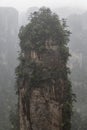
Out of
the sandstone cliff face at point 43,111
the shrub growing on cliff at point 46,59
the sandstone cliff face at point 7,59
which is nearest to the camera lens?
the sandstone cliff face at point 43,111

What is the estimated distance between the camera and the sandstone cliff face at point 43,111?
57.1 feet

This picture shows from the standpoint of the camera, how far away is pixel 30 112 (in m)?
17.7

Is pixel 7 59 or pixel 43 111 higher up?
pixel 7 59

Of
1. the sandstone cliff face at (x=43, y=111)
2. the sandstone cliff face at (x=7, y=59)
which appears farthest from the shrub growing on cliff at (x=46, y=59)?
the sandstone cliff face at (x=7, y=59)

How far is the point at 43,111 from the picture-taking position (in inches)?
688

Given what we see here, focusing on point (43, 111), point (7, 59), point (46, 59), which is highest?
point (7, 59)

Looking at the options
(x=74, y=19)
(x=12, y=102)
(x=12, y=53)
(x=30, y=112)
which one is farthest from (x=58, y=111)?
(x=74, y=19)

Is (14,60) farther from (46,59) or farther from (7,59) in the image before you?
(46,59)

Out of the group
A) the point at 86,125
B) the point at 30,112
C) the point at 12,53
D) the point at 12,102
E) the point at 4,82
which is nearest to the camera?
the point at 30,112

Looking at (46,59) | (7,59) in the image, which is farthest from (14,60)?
(46,59)

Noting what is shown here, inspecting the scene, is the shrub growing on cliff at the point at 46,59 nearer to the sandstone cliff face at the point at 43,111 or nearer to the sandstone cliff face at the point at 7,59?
the sandstone cliff face at the point at 43,111

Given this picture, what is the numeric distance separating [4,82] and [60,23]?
52.0 meters

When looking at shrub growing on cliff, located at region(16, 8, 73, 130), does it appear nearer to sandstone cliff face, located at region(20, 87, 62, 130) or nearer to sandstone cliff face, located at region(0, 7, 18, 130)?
sandstone cliff face, located at region(20, 87, 62, 130)

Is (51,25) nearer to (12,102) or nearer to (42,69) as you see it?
(42,69)
